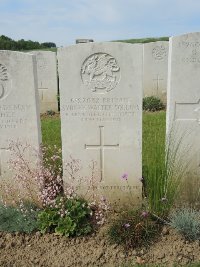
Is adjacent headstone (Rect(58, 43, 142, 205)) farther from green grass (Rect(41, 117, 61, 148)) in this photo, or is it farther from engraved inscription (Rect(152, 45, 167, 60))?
engraved inscription (Rect(152, 45, 167, 60))

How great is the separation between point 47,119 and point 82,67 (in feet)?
20.2

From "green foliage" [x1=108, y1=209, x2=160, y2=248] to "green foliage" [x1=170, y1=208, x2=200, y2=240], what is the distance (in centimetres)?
26

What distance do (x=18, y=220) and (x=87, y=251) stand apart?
90 cm

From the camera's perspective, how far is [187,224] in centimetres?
378

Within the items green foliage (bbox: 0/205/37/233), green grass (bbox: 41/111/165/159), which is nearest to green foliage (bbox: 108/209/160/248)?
green foliage (bbox: 0/205/37/233)

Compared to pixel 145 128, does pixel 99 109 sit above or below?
above

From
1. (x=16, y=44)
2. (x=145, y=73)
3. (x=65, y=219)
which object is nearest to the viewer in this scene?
(x=65, y=219)

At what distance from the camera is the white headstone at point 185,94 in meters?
4.10

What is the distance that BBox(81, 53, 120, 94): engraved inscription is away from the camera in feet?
13.8

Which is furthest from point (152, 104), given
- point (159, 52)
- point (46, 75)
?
point (46, 75)

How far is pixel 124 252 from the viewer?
12.2 ft

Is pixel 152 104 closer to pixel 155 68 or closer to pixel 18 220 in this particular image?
pixel 155 68

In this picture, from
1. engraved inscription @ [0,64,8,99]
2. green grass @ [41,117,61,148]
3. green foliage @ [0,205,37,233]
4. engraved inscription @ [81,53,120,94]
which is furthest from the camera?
green grass @ [41,117,61,148]

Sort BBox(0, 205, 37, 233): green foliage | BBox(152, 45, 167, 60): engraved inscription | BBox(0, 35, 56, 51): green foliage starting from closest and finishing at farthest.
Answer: BBox(0, 205, 37, 233): green foliage
BBox(152, 45, 167, 60): engraved inscription
BBox(0, 35, 56, 51): green foliage
